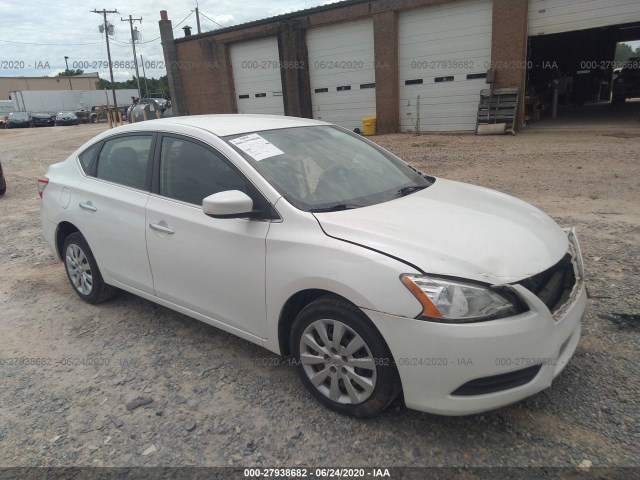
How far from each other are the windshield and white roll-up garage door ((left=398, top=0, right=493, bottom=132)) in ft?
42.7

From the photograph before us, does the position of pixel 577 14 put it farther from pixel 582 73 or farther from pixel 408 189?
pixel 582 73

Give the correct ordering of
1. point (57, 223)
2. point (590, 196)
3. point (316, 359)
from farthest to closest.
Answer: point (590, 196)
point (57, 223)
point (316, 359)

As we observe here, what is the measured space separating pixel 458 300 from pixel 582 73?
29.5 metres

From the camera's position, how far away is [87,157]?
4.43 meters

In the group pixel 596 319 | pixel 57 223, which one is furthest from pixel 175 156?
pixel 596 319

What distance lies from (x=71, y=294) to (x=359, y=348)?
3.51m

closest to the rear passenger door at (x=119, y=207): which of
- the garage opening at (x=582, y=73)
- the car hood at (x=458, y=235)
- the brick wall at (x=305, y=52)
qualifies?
the car hood at (x=458, y=235)

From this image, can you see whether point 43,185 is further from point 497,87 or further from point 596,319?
point 497,87

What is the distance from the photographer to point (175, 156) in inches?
140

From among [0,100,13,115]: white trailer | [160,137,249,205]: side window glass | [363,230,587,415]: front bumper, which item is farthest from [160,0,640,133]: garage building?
[0,100,13,115]: white trailer

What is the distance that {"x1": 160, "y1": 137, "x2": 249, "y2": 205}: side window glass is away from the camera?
10.5ft

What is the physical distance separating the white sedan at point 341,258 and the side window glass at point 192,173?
12mm

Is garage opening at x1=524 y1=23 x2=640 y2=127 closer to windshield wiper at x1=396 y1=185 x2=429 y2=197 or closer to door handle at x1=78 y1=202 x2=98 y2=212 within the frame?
windshield wiper at x1=396 y1=185 x2=429 y2=197

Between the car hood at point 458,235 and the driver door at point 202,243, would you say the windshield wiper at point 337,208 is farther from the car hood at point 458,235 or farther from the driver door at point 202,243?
the driver door at point 202,243
